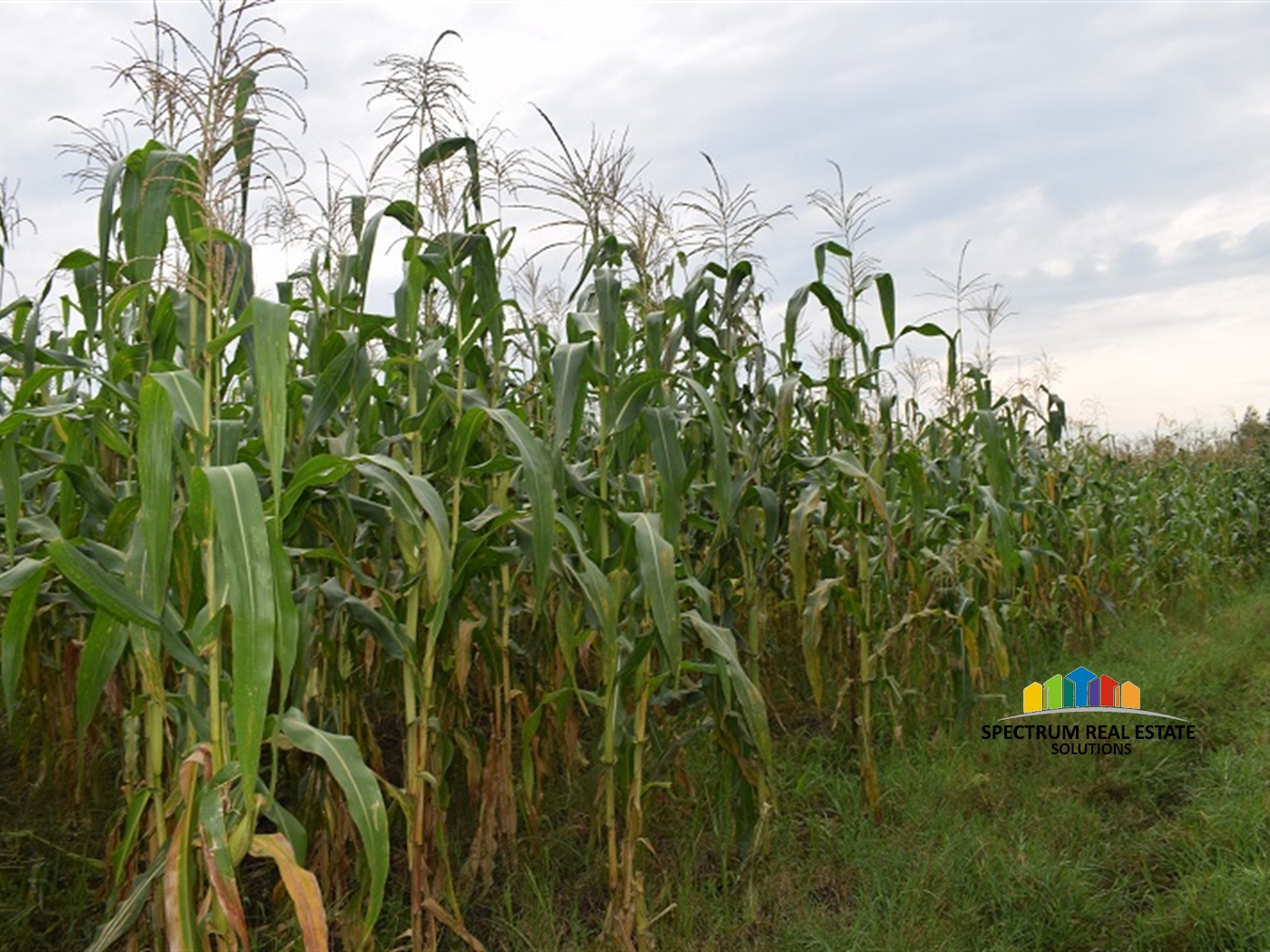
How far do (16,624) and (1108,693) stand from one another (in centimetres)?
477

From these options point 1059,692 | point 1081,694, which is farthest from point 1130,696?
point 1059,692

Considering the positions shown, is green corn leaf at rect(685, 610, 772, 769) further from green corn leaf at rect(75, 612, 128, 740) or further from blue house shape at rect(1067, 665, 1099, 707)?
blue house shape at rect(1067, 665, 1099, 707)

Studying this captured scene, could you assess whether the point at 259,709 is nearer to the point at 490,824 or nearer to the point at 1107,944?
the point at 490,824

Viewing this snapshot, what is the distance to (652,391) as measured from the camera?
2830 mm

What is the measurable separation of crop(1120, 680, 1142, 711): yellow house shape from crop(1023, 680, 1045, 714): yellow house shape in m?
0.38

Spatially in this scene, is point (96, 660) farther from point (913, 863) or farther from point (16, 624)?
point (913, 863)

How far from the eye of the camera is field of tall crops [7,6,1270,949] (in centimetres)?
176

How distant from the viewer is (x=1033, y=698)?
15.6ft

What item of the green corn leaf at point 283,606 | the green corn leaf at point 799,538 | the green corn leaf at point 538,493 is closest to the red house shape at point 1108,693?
the green corn leaf at point 799,538

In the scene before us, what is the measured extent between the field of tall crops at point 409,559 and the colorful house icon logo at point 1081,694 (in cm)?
30

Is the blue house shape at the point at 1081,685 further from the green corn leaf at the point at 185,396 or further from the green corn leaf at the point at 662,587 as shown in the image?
the green corn leaf at the point at 185,396

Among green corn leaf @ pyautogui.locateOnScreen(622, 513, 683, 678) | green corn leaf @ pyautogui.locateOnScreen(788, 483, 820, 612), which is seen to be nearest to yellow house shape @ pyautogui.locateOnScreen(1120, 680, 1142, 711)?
green corn leaf @ pyautogui.locateOnScreen(788, 483, 820, 612)

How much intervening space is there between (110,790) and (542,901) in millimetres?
1653

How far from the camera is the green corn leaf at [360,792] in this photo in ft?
5.49
